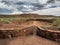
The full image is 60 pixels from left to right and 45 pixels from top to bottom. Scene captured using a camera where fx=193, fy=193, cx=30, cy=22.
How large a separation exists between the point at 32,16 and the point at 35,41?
0.28 metres

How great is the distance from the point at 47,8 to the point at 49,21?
15 centimetres

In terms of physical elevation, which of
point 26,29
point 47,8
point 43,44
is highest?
point 47,8

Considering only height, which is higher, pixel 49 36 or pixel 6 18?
pixel 6 18

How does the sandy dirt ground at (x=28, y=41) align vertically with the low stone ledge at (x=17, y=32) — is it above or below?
below

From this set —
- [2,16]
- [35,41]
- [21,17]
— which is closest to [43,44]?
[35,41]

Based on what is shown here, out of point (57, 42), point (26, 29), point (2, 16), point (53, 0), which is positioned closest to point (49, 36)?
point (57, 42)

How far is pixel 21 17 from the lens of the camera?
213 cm

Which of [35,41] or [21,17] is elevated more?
[21,17]

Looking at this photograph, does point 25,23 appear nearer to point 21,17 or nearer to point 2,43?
point 21,17

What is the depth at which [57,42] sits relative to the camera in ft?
6.70

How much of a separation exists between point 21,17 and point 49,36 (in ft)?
1.22

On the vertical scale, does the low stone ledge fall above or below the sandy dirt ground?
above

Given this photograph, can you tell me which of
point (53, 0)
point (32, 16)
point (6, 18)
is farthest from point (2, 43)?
point (53, 0)

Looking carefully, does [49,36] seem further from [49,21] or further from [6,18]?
[6,18]
